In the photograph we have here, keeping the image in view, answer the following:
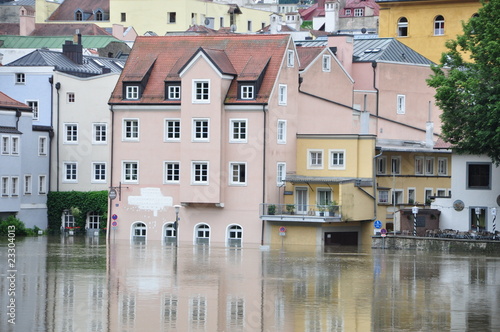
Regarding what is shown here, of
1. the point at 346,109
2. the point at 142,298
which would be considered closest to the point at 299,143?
the point at 346,109

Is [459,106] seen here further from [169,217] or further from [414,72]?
[414,72]

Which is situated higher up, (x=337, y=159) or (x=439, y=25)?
(x=439, y=25)

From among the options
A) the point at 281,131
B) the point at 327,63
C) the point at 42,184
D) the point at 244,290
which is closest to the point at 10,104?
the point at 42,184

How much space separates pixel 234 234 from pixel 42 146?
18129mm

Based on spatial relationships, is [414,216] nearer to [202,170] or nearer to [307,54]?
[202,170]

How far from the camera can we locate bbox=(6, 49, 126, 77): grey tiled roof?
10800 cm

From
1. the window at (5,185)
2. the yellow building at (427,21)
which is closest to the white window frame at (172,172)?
the window at (5,185)

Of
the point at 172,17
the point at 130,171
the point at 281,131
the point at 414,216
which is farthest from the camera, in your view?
the point at 172,17

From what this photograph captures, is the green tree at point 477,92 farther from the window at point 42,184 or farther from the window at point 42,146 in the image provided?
the window at point 42,184

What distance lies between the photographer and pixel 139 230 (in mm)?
96938

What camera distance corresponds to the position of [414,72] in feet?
375

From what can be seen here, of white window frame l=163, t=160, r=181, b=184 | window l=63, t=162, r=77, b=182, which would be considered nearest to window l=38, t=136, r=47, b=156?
window l=63, t=162, r=77, b=182

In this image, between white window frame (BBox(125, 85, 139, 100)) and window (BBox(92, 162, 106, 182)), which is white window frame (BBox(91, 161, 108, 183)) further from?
white window frame (BBox(125, 85, 139, 100))

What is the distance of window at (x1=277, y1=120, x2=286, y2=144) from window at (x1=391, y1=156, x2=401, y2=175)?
25.8 feet
